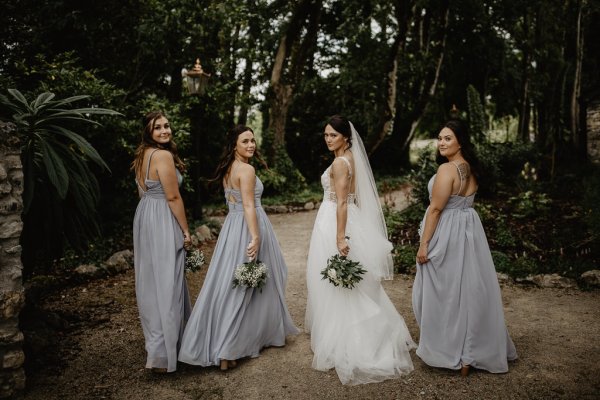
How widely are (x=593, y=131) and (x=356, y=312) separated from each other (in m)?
13.0

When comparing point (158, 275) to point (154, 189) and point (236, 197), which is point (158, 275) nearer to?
point (154, 189)

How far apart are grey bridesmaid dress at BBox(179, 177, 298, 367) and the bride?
1.38 feet

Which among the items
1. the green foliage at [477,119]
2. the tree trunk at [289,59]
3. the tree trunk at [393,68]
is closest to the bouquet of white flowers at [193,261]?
the tree trunk at [289,59]

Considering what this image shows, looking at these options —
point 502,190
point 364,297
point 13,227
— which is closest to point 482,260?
point 364,297

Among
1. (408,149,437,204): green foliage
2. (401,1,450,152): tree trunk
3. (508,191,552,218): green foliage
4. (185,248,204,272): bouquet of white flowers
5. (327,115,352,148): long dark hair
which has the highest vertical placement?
(401,1,450,152): tree trunk

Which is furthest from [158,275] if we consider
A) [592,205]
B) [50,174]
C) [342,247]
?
[592,205]

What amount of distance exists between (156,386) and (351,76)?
14.2 metres

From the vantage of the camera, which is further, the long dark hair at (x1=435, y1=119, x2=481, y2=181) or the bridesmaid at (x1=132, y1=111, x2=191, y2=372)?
the bridesmaid at (x1=132, y1=111, x2=191, y2=372)

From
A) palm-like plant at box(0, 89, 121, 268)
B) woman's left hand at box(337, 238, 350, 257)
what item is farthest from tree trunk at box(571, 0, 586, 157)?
palm-like plant at box(0, 89, 121, 268)

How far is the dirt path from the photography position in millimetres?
3477

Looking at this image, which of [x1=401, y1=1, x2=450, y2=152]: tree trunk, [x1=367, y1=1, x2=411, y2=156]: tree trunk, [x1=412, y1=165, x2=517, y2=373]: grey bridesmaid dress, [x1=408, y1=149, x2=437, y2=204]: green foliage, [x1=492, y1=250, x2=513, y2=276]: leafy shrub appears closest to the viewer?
[x1=412, y1=165, x2=517, y2=373]: grey bridesmaid dress

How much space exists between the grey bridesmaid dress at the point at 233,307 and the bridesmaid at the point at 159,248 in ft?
0.61

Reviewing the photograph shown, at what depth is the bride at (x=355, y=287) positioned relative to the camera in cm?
383

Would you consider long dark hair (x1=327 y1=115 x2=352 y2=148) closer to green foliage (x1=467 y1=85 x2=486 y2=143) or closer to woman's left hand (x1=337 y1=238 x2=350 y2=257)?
woman's left hand (x1=337 y1=238 x2=350 y2=257)
